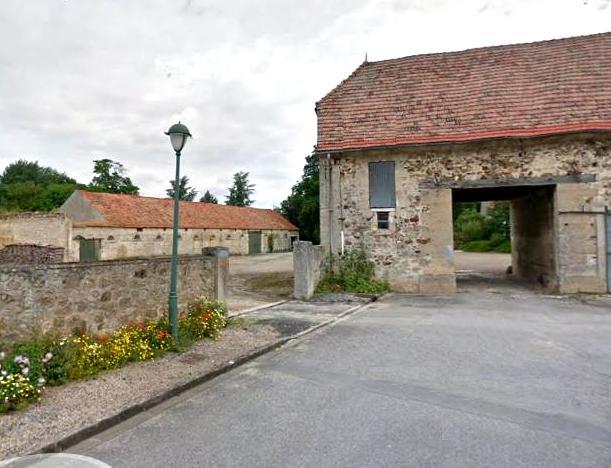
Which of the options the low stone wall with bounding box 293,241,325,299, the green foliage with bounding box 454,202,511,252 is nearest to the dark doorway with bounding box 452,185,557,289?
the low stone wall with bounding box 293,241,325,299

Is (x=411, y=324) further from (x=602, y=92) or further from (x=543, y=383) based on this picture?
(x=602, y=92)

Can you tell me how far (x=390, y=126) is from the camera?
14.2 metres

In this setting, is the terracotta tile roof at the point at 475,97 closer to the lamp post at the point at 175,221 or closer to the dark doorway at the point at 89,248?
the lamp post at the point at 175,221

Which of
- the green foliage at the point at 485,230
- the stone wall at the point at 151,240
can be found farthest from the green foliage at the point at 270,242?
the green foliage at the point at 485,230

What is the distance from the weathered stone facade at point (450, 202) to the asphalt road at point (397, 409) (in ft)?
18.5

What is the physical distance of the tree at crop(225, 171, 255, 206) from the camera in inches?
3497

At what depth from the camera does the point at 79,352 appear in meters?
5.37

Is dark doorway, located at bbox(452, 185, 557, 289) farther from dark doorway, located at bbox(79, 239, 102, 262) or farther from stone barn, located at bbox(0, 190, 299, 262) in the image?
dark doorway, located at bbox(79, 239, 102, 262)

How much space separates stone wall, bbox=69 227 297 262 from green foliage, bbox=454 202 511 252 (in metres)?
21.4

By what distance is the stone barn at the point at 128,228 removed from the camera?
24703 millimetres

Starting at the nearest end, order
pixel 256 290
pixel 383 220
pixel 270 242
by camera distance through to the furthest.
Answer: pixel 383 220 → pixel 256 290 → pixel 270 242

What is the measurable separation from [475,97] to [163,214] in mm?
27506

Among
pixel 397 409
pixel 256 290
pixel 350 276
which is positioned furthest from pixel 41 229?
pixel 397 409

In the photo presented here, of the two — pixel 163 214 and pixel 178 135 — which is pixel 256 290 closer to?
pixel 178 135
